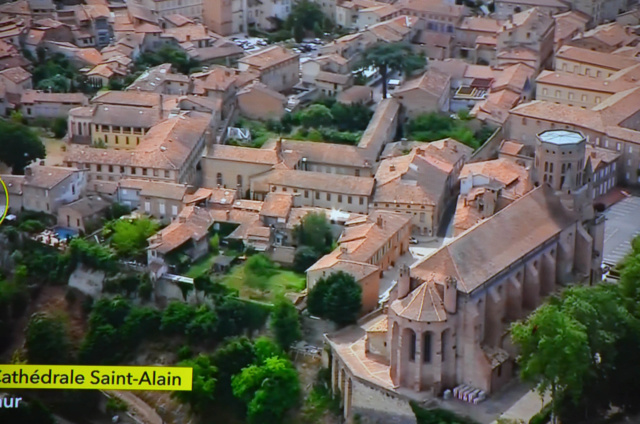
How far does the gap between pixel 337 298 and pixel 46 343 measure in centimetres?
508

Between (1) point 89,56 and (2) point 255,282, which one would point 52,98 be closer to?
(1) point 89,56

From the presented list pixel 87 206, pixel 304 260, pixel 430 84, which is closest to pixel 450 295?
pixel 304 260

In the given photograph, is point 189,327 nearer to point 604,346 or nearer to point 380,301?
point 380,301

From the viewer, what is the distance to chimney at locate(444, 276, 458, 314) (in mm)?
23906

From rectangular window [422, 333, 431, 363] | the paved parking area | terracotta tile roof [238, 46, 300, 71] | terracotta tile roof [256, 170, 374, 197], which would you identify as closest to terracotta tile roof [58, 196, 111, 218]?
terracotta tile roof [256, 170, 374, 197]

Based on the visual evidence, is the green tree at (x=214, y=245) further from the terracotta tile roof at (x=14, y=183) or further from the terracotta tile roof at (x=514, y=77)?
the terracotta tile roof at (x=514, y=77)

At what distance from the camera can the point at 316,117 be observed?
33.8m

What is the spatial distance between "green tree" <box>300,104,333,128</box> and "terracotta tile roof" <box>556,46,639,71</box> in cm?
644

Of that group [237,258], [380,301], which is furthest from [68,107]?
[380,301]

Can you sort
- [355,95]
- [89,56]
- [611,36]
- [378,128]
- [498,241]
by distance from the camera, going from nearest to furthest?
[498,241]
[378,128]
[355,95]
[89,56]
[611,36]

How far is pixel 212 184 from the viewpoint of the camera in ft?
102

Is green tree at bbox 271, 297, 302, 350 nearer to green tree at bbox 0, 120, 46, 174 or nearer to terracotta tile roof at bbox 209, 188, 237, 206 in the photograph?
terracotta tile roof at bbox 209, 188, 237, 206

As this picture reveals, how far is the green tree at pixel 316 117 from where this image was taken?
3375 cm

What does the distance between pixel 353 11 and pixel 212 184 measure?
1222cm
